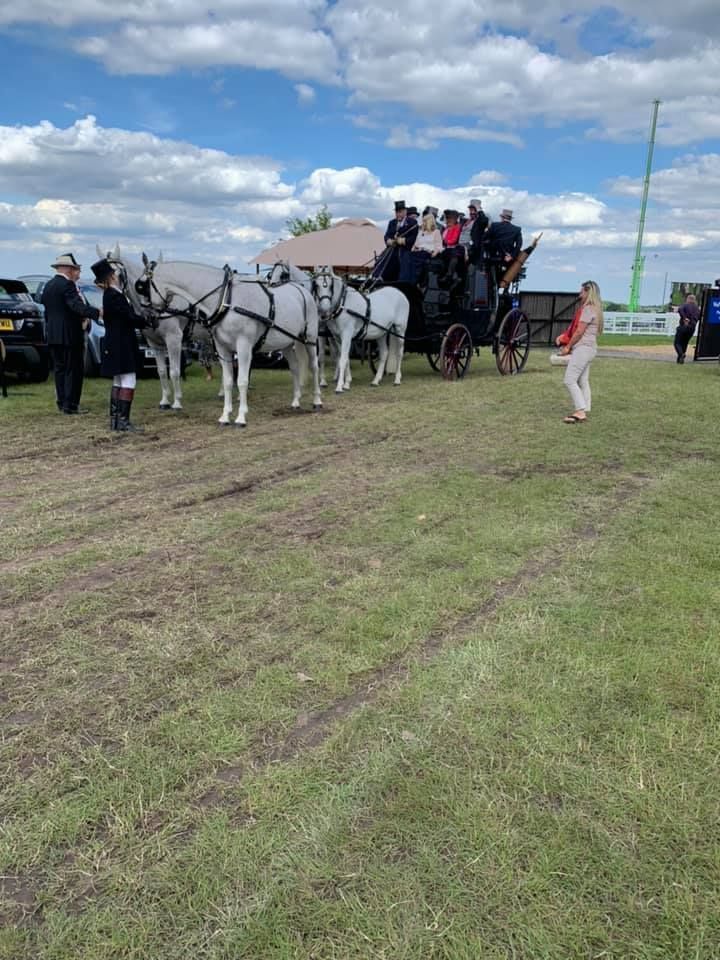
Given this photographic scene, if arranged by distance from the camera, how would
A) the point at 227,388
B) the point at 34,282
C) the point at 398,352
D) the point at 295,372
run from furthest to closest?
the point at 34,282 → the point at 398,352 → the point at 295,372 → the point at 227,388

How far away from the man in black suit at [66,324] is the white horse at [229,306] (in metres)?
0.96

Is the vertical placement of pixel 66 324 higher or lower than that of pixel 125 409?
higher

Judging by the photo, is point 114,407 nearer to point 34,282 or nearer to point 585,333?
point 585,333

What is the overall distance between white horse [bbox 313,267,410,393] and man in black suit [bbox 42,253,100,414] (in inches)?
145

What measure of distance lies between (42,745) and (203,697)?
64cm

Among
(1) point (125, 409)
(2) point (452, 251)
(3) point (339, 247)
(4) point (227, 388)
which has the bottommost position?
(1) point (125, 409)

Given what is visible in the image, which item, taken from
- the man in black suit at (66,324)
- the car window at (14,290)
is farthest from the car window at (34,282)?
the man in black suit at (66,324)

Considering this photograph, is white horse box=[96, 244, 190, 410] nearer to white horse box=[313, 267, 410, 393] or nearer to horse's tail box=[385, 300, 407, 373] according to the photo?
white horse box=[313, 267, 410, 393]

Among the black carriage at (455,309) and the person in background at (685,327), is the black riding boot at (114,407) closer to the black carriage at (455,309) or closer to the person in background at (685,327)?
the black carriage at (455,309)

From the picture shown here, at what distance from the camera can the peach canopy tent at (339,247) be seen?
20.7 meters

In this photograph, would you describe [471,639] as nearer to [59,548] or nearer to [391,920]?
[391,920]

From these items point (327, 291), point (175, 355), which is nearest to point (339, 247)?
point (327, 291)

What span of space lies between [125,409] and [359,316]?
469 cm

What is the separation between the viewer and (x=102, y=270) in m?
7.89
